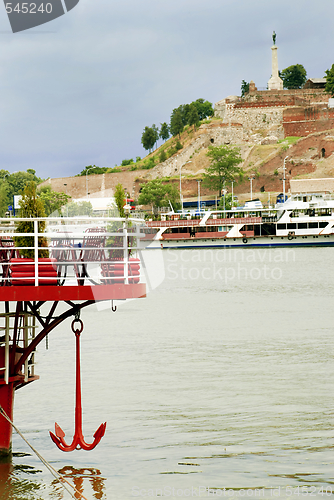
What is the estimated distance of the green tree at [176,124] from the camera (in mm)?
153625

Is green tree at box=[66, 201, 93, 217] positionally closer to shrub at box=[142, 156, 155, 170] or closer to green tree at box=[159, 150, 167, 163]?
green tree at box=[159, 150, 167, 163]

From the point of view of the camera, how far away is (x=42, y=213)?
10133mm

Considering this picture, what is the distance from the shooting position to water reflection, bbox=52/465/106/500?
948 centimetres

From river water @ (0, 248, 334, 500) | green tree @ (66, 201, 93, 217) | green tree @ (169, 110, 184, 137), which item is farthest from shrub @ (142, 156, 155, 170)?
river water @ (0, 248, 334, 500)

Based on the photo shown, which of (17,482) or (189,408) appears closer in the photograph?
(17,482)

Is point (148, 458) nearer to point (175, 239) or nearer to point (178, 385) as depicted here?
point (178, 385)

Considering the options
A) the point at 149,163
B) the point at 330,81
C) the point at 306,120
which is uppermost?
the point at 330,81

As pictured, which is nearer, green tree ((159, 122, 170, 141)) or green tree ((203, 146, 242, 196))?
green tree ((203, 146, 242, 196))

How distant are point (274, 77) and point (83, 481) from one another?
15906cm

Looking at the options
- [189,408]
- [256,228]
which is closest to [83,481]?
[189,408]

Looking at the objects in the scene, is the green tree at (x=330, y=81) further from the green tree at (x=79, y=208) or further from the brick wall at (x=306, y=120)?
the green tree at (x=79, y=208)

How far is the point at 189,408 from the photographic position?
44.1 feet

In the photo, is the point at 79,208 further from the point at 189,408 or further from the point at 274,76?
the point at 274,76

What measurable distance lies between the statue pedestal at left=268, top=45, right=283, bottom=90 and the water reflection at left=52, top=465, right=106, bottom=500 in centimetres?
15508
